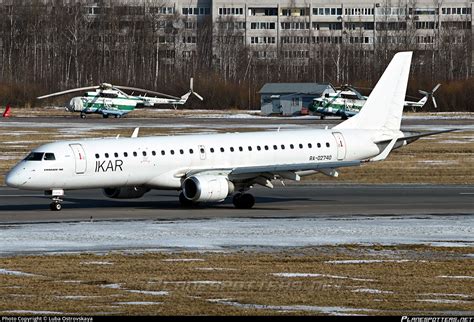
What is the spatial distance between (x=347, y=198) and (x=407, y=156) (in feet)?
69.6

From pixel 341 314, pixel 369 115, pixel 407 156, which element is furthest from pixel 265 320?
pixel 407 156

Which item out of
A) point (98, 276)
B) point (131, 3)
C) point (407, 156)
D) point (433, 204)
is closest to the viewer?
point (98, 276)

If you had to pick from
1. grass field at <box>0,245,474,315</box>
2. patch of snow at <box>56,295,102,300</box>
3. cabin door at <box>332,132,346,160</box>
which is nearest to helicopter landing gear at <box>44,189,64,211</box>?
cabin door at <box>332,132,346,160</box>

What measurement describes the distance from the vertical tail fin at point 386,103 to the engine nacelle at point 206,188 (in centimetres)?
721

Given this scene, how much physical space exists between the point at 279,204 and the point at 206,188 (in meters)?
4.11

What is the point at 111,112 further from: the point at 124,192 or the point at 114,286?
the point at 114,286

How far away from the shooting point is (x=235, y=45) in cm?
17912

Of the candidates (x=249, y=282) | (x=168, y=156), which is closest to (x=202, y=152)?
(x=168, y=156)

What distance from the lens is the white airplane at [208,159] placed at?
40.4 m

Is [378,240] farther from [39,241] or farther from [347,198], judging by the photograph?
[347,198]

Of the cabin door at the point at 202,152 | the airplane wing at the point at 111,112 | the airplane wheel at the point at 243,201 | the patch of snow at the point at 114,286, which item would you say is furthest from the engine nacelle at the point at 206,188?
the airplane wing at the point at 111,112

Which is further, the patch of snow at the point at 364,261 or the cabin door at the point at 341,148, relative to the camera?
the cabin door at the point at 341,148

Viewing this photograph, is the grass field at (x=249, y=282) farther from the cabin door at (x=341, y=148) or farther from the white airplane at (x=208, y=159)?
the cabin door at (x=341, y=148)

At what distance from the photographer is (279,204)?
43938 mm
